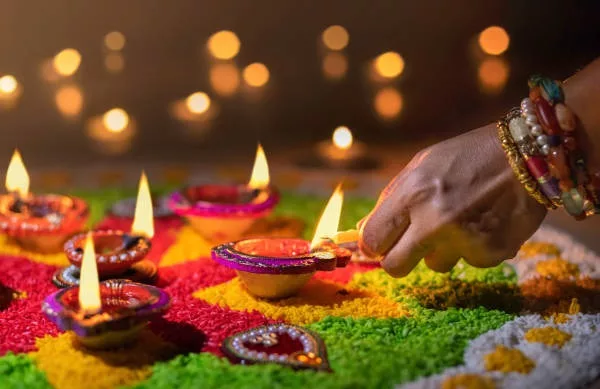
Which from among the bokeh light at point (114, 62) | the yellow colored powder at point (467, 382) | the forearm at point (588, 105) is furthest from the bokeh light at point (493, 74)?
the yellow colored powder at point (467, 382)

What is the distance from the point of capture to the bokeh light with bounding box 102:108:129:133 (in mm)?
3297

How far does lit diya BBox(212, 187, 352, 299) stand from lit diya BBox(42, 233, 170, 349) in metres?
0.22

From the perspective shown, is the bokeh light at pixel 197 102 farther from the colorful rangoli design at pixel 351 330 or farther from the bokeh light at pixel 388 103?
the colorful rangoli design at pixel 351 330

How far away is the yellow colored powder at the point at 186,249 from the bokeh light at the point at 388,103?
1847mm

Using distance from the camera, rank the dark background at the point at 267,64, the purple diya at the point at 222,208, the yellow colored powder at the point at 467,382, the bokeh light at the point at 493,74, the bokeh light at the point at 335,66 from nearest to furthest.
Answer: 1. the yellow colored powder at the point at 467,382
2. the purple diya at the point at 222,208
3. the dark background at the point at 267,64
4. the bokeh light at the point at 335,66
5. the bokeh light at the point at 493,74

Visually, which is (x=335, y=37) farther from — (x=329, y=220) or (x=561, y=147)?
(x=561, y=147)

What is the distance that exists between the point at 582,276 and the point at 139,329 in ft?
3.18

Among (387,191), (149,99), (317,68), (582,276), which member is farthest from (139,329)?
(317,68)

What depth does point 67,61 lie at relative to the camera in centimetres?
326

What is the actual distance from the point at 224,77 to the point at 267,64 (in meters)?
0.23

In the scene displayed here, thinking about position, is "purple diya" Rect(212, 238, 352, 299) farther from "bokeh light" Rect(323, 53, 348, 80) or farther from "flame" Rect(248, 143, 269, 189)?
"bokeh light" Rect(323, 53, 348, 80)

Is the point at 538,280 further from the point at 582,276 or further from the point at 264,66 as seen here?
the point at 264,66

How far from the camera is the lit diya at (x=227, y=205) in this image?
6.36ft

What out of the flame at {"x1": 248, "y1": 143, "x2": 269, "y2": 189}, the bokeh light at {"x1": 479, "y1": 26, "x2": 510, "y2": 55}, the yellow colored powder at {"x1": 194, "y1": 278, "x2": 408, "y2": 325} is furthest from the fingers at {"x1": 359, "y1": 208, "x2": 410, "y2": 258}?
the bokeh light at {"x1": 479, "y1": 26, "x2": 510, "y2": 55}
